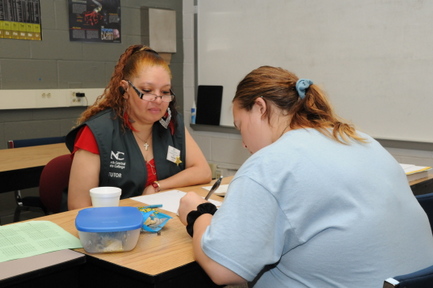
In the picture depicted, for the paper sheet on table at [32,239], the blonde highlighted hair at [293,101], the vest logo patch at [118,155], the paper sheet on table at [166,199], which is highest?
the blonde highlighted hair at [293,101]

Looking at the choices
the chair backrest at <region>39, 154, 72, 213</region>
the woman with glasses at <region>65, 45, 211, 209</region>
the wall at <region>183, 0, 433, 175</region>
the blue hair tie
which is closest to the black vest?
the woman with glasses at <region>65, 45, 211, 209</region>

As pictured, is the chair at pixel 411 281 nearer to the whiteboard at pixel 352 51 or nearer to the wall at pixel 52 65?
the whiteboard at pixel 352 51

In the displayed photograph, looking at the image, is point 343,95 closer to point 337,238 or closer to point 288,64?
point 288,64

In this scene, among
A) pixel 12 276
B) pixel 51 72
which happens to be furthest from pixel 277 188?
pixel 51 72

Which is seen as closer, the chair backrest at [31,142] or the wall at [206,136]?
the chair backrest at [31,142]

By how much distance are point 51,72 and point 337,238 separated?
3.22 meters

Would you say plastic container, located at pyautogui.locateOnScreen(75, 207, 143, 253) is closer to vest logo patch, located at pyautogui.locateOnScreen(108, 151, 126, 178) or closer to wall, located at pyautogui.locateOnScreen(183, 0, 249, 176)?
vest logo patch, located at pyautogui.locateOnScreen(108, 151, 126, 178)

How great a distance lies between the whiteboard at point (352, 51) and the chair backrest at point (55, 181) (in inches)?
67.0

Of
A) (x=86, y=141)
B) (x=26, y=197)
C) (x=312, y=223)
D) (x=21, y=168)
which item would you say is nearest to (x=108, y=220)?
(x=312, y=223)

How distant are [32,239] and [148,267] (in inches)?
16.2

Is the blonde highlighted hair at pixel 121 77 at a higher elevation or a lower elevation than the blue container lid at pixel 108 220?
higher

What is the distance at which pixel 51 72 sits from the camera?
3850 mm

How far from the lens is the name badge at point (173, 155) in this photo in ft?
7.54

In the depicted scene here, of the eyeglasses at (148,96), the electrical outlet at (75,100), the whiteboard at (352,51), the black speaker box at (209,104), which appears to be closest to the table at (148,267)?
the eyeglasses at (148,96)
